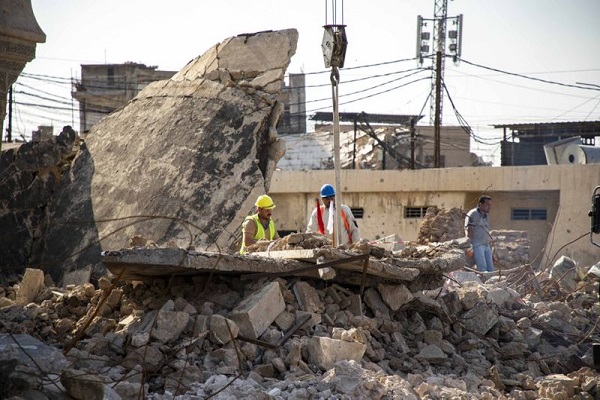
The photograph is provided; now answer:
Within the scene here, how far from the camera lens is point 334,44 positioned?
9820mm

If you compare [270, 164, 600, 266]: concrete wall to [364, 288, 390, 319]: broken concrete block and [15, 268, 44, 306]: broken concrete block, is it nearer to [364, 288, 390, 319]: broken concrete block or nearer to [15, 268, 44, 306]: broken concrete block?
[364, 288, 390, 319]: broken concrete block

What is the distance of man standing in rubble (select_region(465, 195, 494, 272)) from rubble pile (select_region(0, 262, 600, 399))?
335 cm

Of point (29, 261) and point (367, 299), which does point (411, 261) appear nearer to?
point (367, 299)

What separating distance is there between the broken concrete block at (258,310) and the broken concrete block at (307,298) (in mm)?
296

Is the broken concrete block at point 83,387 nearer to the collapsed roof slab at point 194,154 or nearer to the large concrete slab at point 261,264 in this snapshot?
the large concrete slab at point 261,264

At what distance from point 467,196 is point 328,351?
14029 mm

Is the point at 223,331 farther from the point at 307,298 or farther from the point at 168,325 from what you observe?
Result: the point at 307,298

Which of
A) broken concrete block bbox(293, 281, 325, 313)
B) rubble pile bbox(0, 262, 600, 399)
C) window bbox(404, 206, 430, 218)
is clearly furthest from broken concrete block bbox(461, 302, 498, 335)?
window bbox(404, 206, 430, 218)

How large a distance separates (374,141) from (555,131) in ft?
20.6

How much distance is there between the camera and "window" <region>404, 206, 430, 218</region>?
21.2 m

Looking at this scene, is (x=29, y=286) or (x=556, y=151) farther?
(x=556, y=151)

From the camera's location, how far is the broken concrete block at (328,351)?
23.9ft

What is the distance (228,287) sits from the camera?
8.03m

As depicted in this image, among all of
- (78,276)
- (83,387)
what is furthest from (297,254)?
(78,276)
